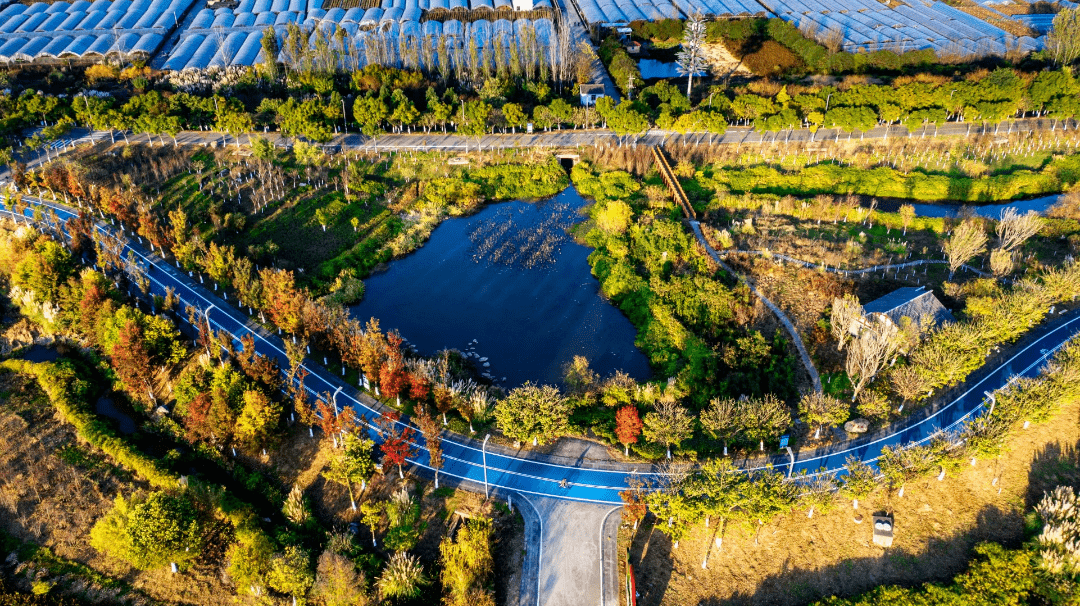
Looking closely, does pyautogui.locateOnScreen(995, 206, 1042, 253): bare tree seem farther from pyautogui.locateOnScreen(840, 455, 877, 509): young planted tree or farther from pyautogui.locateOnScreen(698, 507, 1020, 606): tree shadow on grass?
pyautogui.locateOnScreen(698, 507, 1020, 606): tree shadow on grass

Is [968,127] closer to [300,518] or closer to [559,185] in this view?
[559,185]

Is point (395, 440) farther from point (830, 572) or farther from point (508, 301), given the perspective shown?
point (830, 572)

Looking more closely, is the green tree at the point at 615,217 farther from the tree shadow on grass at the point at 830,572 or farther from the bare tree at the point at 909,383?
the tree shadow on grass at the point at 830,572

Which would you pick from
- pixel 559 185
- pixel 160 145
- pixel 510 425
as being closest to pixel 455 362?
pixel 510 425

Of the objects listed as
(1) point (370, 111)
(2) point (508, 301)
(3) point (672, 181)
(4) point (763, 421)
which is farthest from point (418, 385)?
(1) point (370, 111)

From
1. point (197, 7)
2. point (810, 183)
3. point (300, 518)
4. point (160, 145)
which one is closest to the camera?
point (300, 518)

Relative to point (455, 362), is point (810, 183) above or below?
above


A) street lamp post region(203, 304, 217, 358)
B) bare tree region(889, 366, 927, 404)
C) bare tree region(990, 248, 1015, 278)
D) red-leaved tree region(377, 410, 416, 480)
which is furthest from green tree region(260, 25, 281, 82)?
bare tree region(990, 248, 1015, 278)
